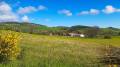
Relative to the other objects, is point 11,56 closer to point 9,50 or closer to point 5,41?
point 9,50

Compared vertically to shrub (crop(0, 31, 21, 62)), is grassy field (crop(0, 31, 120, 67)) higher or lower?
lower

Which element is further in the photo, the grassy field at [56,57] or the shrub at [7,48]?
the shrub at [7,48]

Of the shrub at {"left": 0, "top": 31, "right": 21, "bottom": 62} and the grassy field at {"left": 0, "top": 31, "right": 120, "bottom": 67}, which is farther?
the shrub at {"left": 0, "top": 31, "right": 21, "bottom": 62}

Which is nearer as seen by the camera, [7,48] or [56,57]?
[7,48]

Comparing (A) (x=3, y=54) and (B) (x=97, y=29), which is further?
(B) (x=97, y=29)

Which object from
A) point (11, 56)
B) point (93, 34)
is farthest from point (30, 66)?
point (93, 34)

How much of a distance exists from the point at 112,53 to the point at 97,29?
80839mm

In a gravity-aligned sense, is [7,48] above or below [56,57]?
above

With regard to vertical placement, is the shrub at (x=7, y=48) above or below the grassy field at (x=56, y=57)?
above

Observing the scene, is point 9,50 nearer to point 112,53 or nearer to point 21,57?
→ point 21,57

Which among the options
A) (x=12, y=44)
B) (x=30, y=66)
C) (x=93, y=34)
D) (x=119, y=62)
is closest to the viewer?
(x=30, y=66)

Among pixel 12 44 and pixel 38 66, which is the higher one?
pixel 12 44

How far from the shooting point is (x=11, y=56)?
5.14 metres

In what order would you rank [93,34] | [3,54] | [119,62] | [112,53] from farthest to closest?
[93,34] → [119,62] → [112,53] → [3,54]
